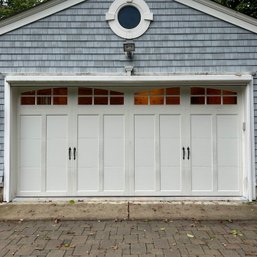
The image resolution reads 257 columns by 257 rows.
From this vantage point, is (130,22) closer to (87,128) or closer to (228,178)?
(87,128)

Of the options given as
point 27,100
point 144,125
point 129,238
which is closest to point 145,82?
point 144,125

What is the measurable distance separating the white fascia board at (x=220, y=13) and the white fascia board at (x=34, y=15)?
2446 mm

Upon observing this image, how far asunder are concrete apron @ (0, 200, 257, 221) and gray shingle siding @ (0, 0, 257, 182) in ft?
8.89

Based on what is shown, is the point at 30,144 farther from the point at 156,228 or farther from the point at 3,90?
the point at 156,228

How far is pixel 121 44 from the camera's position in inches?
282

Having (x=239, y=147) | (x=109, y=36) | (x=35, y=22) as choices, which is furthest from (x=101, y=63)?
(x=239, y=147)

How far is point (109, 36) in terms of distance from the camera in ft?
23.5

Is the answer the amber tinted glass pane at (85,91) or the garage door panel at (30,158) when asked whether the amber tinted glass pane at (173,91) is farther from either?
the garage door panel at (30,158)

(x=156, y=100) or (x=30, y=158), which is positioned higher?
(x=156, y=100)

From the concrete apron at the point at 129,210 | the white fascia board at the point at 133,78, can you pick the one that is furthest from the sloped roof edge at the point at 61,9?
the concrete apron at the point at 129,210

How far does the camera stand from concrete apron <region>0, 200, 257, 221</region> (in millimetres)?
6020

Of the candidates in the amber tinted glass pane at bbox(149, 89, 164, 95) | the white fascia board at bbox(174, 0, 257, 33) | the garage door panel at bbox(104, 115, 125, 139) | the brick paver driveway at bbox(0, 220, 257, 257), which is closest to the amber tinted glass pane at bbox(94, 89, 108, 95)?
the garage door panel at bbox(104, 115, 125, 139)

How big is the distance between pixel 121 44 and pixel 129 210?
11.3ft

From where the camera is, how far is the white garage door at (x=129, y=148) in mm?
7219
